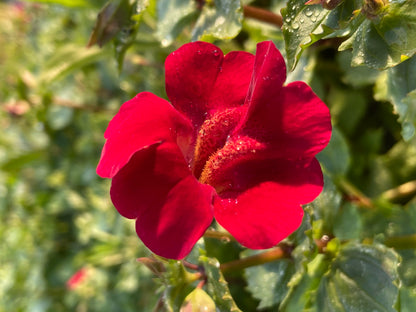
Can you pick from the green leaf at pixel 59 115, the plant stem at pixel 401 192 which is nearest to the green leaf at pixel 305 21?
the plant stem at pixel 401 192

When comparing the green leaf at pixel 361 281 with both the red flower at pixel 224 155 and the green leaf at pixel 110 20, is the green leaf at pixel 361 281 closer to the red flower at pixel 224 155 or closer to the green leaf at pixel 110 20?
the red flower at pixel 224 155

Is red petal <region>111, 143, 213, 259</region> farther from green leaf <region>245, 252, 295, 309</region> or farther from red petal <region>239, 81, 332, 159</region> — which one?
green leaf <region>245, 252, 295, 309</region>

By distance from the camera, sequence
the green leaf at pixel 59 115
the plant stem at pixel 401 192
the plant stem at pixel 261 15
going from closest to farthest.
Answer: the plant stem at pixel 261 15 < the plant stem at pixel 401 192 < the green leaf at pixel 59 115

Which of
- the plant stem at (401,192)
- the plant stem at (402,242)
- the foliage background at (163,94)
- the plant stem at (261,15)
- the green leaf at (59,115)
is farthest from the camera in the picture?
the green leaf at (59,115)

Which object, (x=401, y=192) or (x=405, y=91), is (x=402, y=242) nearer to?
(x=405, y=91)

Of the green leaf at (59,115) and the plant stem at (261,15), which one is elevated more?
the plant stem at (261,15)

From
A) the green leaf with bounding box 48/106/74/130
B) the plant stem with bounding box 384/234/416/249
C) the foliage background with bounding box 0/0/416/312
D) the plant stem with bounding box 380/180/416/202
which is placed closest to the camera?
the foliage background with bounding box 0/0/416/312

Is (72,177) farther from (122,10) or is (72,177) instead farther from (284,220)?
(284,220)

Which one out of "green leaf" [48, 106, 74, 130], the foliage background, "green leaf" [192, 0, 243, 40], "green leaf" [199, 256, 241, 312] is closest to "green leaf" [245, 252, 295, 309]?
the foliage background
